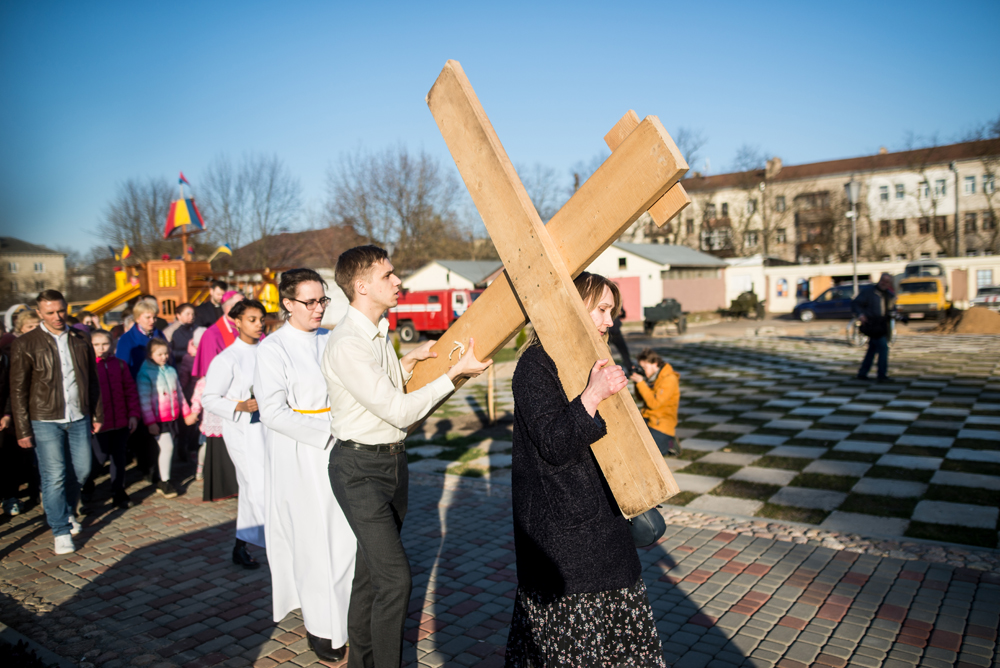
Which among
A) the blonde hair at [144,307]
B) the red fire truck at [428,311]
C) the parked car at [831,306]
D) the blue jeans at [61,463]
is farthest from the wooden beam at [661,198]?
the parked car at [831,306]

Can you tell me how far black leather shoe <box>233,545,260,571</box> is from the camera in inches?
182

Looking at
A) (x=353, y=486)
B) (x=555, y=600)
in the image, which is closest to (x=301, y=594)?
(x=353, y=486)

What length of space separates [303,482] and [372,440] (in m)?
0.91

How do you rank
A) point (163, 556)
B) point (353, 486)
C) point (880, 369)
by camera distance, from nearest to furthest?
point (353, 486) < point (163, 556) < point (880, 369)

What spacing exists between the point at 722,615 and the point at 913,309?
26320mm

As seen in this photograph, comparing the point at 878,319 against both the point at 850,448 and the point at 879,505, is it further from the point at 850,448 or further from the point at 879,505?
the point at 879,505

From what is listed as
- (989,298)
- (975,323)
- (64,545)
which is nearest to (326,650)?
(64,545)

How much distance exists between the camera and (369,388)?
7.84 ft

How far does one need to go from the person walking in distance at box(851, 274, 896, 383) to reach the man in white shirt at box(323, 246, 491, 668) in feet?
35.3

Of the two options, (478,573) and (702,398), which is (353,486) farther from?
(702,398)

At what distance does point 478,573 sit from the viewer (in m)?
4.34

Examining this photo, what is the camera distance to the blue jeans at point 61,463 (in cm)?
508

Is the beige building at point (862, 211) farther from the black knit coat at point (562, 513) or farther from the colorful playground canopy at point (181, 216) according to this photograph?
the black knit coat at point (562, 513)

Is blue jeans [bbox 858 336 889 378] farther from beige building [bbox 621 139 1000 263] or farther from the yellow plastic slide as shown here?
beige building [bbox 621 139 1000 263]
